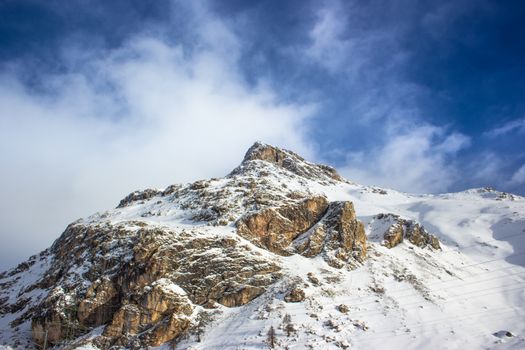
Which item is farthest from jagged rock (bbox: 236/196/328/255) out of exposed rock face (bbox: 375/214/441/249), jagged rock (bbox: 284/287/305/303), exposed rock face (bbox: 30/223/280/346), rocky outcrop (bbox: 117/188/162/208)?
rocky outcrop (bbox: 117/188/162/208)

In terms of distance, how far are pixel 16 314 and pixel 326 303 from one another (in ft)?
146

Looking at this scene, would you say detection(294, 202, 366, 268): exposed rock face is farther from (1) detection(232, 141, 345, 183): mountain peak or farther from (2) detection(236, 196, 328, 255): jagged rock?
→ (1) detection(232, 141, 345, 183): mountain peak

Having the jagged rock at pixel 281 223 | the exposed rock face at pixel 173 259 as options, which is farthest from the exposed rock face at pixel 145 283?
the jagged rock at pixel 281 223

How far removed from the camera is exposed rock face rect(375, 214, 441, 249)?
7531 cm

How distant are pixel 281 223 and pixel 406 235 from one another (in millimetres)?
24356

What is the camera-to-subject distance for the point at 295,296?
53.8m

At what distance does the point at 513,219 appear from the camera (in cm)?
9081

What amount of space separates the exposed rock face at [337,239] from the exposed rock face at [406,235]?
756 cm

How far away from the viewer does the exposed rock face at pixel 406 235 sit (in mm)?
75312

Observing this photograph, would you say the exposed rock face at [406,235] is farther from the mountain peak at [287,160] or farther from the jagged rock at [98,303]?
the jagged rock at [98,303]

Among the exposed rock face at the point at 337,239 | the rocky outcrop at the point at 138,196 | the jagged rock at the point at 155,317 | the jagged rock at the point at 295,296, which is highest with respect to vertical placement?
the rocky outcrop at the point at 138,196

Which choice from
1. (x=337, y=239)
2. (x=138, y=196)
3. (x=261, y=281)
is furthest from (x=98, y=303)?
(x=138, y=196)

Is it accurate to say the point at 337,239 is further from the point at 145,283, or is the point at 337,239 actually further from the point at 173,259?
the point at 145,283

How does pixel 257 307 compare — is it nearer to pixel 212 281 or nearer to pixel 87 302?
pixel 212 281
